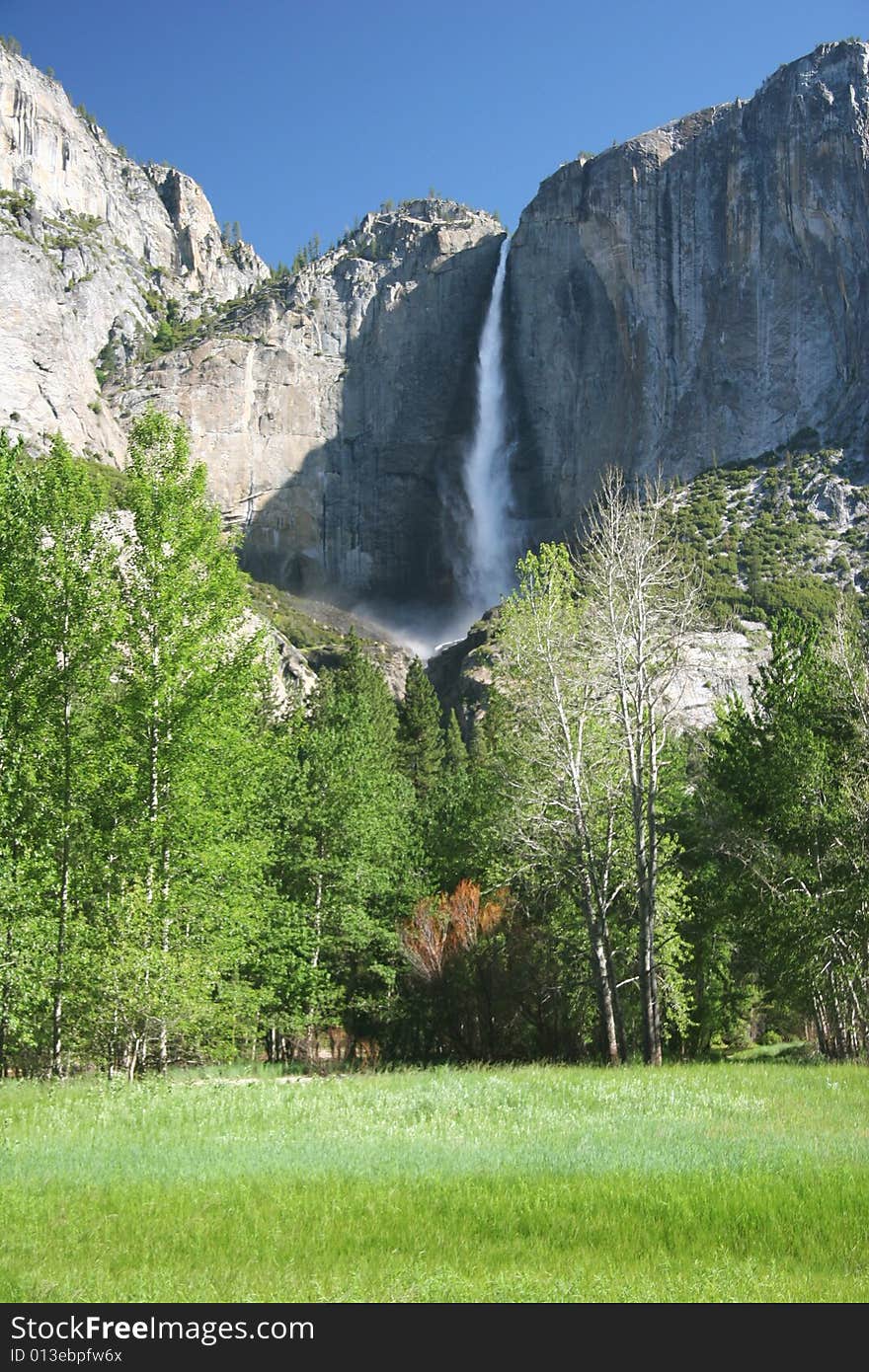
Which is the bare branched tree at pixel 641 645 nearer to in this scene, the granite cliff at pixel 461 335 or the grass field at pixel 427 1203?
the grass field at pixel 427 1203

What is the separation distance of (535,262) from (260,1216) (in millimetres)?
110563

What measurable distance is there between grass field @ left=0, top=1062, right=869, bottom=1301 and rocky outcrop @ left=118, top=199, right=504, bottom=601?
9528 cm

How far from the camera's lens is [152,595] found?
761 inches

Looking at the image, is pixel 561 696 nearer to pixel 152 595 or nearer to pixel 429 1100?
pixel 152 595

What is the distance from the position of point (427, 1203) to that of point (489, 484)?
101 m

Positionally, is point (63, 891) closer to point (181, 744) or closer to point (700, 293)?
point (181, 744)

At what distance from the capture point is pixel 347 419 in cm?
11162

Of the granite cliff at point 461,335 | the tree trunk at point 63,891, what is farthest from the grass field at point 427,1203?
the granite cliff at point 461,335

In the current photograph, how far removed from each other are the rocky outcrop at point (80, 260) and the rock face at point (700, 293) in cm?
4286

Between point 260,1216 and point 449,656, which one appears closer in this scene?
point 260,1216

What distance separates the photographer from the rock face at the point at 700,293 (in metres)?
91.1

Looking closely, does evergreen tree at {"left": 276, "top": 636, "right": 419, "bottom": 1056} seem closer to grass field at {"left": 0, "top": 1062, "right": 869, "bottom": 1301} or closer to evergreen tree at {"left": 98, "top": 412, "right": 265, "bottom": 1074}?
evergreen tree at {"left": 98, "top": 412, "right": 265, "bottom": 1074}

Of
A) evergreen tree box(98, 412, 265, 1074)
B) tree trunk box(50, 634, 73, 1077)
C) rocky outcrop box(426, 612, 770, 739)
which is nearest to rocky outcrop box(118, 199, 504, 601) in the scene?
rocky outcrop box(426, 612, 770, 739)

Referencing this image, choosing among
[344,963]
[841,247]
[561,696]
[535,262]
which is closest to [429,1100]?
[561,696]
